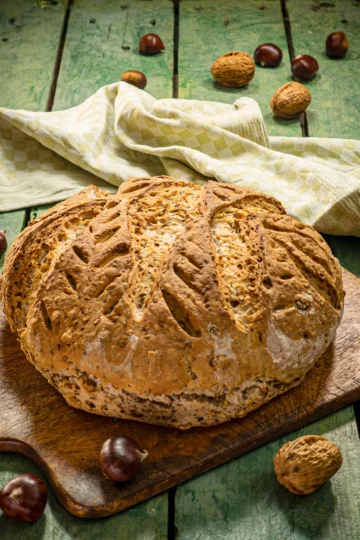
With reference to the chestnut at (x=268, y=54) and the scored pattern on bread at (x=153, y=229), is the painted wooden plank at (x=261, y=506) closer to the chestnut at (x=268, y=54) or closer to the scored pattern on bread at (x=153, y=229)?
the scored pattern on bread at (x=153, y=229)

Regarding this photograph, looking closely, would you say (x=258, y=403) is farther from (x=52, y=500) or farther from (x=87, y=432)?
(x=52, y=500)

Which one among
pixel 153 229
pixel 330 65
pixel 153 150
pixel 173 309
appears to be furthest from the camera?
pixel 330 65

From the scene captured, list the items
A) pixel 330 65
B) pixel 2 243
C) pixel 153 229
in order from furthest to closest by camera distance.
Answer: pixel 330 65 < pixel 2 243 < pixel 153 229

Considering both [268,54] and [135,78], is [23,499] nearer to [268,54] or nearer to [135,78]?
[135,78]

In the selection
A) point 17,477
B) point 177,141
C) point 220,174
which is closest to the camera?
point 17,477

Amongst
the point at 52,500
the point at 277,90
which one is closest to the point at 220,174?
the point at 277,90

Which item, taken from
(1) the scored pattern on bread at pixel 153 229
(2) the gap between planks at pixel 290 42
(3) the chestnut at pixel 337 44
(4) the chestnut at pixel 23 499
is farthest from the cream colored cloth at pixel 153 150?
(4) the chestnut at pixel 23 499

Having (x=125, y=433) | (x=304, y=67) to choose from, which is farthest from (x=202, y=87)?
(x=125, y=433)

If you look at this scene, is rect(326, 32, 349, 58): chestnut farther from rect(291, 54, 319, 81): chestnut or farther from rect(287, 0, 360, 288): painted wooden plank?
rect(291, 54, 319, 81): chestnut
